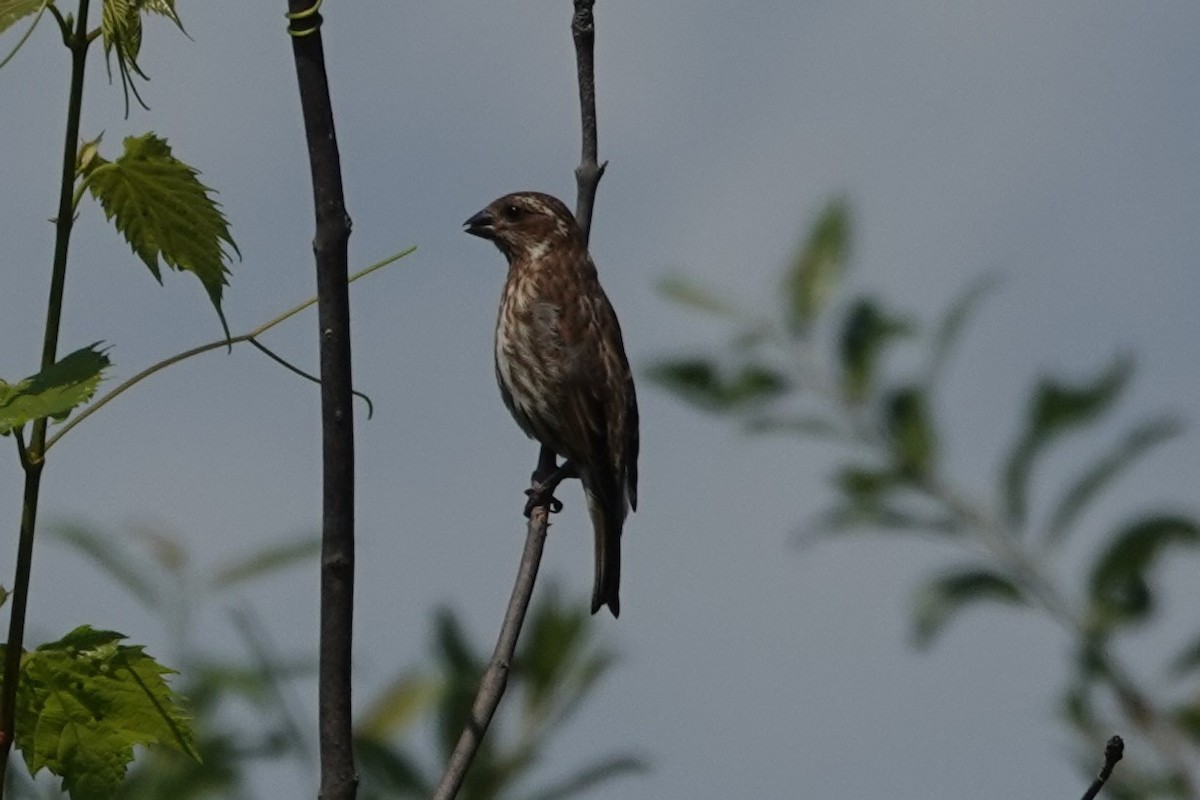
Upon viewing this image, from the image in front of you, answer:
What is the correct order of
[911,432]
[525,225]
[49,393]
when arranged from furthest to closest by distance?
[525,225] < [911,432] < [49,393]

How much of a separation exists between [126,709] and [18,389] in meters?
0.55

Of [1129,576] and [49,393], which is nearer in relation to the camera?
[49,393]

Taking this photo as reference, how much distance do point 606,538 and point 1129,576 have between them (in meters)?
4.49

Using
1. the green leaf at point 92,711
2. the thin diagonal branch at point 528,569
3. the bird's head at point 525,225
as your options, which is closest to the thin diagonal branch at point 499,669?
the thin diagonal branch at point 528,569

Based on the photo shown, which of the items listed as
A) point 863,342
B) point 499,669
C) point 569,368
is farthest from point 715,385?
point 569,368

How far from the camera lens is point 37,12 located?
285 centimetres

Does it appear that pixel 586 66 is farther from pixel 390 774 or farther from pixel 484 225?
pixel 484 225

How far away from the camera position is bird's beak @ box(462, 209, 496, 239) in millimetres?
10859

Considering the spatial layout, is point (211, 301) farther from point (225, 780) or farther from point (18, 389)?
point (225, 780)

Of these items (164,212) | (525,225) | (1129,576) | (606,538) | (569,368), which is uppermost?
(525,225)

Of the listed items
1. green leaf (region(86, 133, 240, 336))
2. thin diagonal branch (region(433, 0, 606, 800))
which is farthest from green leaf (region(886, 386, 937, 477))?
green leaf (region(86, 133, 240, 336))

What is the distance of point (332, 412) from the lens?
9.63 ft

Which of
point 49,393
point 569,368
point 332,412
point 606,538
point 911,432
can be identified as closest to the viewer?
point 49,393

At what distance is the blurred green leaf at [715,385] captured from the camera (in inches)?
224
